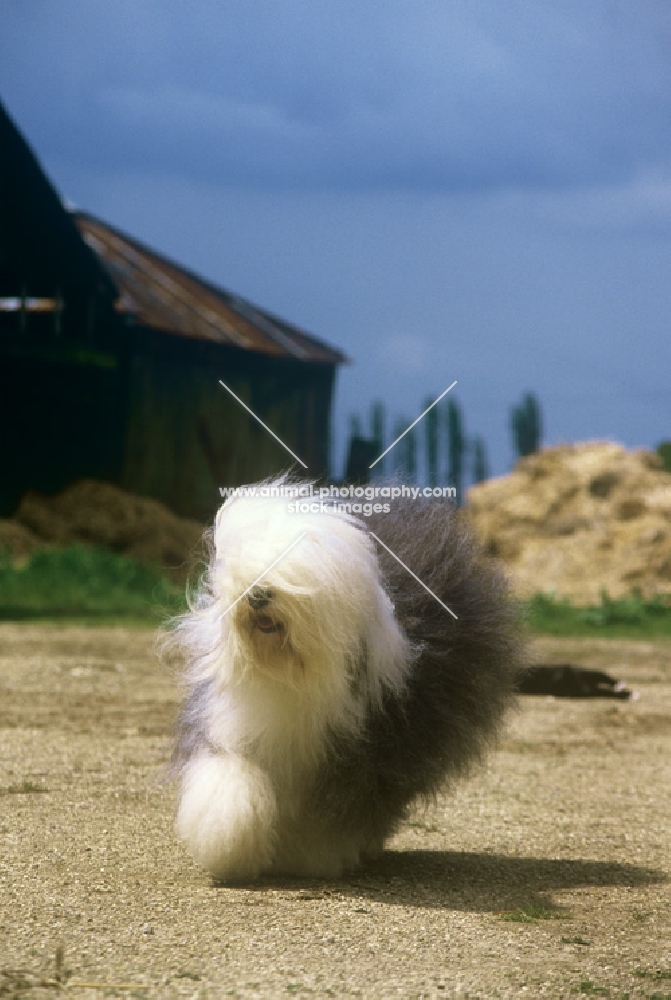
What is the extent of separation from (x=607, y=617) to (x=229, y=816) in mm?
13001

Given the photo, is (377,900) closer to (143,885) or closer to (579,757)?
(143,885)

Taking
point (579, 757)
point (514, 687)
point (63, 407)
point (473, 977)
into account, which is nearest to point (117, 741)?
point (579, 757)

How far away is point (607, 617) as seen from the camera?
16.6 metres

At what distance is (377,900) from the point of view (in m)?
4.20

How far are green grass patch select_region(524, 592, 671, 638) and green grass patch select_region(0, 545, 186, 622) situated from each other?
4.40 metres

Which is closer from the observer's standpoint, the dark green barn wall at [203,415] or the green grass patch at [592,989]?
the green grass patch at [592,989]

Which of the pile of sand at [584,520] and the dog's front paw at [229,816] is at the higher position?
the pile of sand at [584,520]

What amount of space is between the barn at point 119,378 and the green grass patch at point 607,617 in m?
3.33

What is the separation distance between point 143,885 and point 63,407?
40.0 ft

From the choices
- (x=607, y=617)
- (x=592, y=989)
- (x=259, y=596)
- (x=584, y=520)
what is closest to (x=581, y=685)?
(x=259, y=596)

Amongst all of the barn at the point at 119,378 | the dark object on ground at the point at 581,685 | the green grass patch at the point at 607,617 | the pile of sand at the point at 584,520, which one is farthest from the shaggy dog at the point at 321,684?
the pile of sand at the point at 584,520

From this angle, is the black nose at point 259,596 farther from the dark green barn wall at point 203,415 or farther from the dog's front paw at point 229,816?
the dark green barn wall at point 203,415

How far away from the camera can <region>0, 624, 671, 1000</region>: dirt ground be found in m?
3.39

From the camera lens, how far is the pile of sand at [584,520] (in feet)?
63.3
